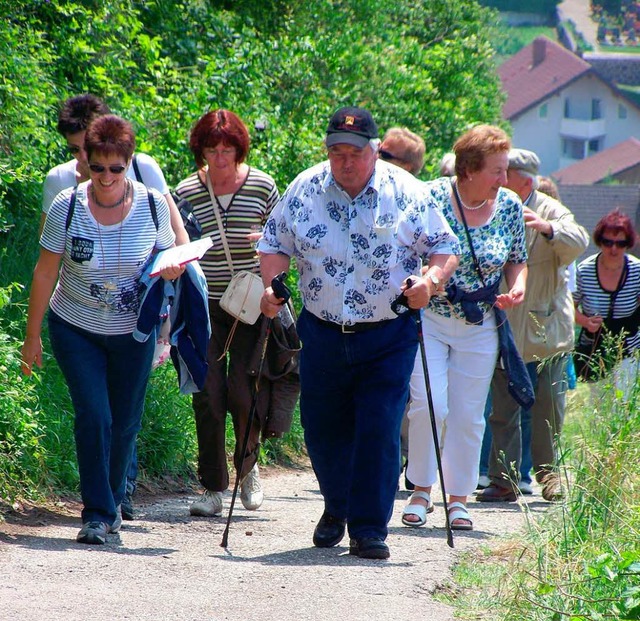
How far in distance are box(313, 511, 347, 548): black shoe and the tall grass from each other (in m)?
0.62

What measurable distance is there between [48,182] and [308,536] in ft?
7.26

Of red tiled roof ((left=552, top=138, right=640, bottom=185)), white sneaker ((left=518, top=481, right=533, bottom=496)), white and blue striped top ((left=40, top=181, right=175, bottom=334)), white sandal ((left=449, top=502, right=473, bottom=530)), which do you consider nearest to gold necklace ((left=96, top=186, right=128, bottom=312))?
white and blue striped top ((left=40, top=181, right=175, bottom=334))

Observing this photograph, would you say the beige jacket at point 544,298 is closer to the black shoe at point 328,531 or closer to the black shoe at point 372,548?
the black shoe at point 328,531

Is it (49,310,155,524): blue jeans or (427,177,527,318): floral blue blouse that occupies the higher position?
(427,177,527,318): floral blue blouse

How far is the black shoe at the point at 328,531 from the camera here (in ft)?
19.9

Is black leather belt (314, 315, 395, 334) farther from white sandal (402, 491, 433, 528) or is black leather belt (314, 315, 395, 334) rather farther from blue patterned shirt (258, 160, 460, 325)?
white sandal (402, 491, 433, 528)

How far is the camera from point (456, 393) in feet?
22.9

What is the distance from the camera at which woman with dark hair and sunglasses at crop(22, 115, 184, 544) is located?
232 inches

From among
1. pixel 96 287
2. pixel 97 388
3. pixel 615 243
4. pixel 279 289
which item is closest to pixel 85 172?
pixel 96 287

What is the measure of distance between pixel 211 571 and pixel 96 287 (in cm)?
142

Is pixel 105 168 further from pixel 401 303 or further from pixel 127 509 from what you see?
pixel 127 509

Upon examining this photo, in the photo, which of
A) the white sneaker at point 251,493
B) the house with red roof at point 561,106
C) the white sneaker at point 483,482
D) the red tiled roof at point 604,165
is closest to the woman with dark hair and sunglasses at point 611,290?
the white sneaker at point 483,482

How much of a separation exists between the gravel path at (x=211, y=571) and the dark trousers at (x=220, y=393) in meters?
0.31

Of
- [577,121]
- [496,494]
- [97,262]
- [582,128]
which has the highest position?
[577,121]
